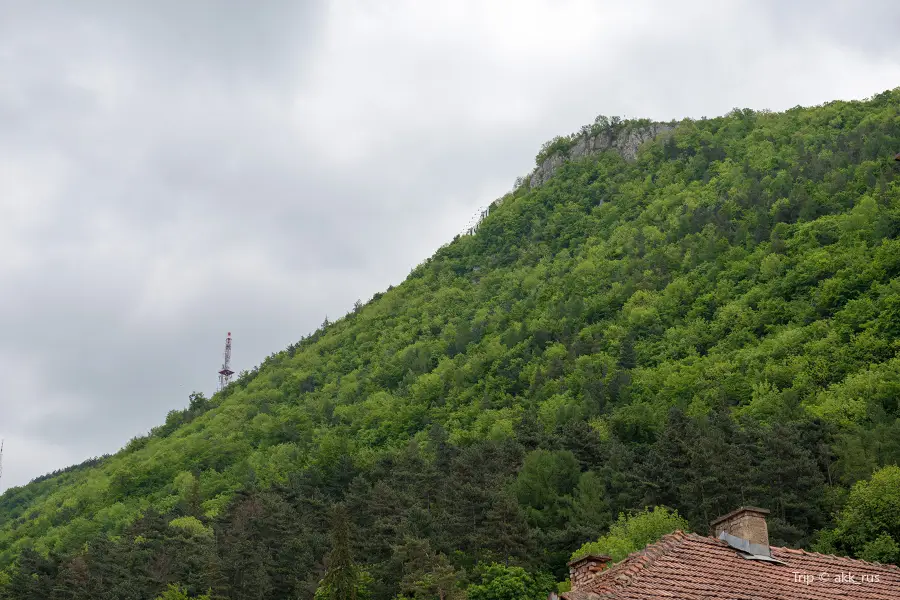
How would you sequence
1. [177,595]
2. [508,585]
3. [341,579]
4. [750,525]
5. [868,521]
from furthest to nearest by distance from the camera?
[177,595], [341,579], [508,585], [868,521], [750,525]

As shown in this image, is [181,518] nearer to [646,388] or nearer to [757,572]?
[646,388]

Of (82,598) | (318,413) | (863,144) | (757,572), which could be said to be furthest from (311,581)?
(863,144)

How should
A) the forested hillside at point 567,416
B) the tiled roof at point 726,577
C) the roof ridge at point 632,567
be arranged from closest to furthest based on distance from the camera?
the tiled roof at point 726,577 → the roof ridge at point 632,567 → the forested hillside at point 567,416

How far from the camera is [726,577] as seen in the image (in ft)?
71.9

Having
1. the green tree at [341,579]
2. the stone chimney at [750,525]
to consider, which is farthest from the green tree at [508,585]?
the stone chimney at [750,525]

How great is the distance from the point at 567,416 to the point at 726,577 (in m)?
85.2

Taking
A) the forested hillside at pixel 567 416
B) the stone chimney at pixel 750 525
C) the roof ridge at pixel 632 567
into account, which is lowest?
the roof ridge at pixel 632 567

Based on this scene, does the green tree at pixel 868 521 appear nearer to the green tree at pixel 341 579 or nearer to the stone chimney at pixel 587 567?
the green tree at pixel 341 579

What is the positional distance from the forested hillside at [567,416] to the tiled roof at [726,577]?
30.2 metres

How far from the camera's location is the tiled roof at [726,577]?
21.0 metres

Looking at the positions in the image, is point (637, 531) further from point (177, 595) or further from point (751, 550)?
point (751, 550)

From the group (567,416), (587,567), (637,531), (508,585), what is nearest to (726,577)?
(587,567)

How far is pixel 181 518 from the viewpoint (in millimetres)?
104438

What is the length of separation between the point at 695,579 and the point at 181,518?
296 ft
